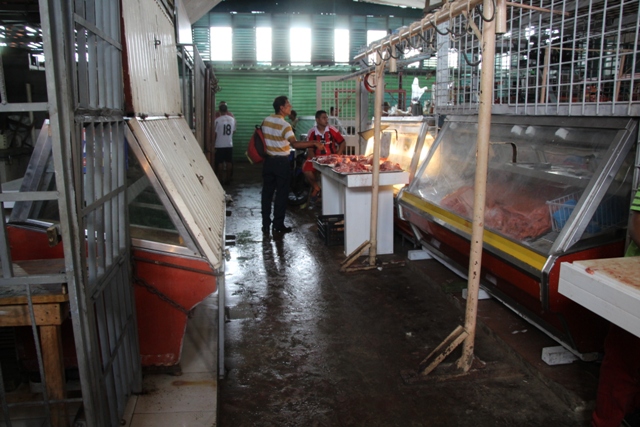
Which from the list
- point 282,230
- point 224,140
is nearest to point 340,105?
point 224,140

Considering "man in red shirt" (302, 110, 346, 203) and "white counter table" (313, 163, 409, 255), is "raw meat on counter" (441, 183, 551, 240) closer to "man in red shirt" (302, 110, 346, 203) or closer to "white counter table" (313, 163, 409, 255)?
"white counter table" (313, 163, 409, 255)

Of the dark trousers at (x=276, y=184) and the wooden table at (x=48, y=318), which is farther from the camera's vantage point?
the dark trousers at (x=276, y=184)

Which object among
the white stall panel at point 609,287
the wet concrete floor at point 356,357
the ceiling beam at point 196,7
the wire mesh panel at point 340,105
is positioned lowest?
the wet concrete floor at point 356,357

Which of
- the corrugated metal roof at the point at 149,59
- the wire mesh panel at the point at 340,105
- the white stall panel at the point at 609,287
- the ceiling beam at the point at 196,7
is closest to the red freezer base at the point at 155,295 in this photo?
the corrugated metal roof at the point at 149,59

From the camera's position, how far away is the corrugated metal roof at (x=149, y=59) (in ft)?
10.4

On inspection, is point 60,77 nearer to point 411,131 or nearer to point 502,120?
point 502,120

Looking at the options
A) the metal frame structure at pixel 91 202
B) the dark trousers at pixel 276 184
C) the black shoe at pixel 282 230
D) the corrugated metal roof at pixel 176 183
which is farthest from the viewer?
the black shoe at pixel 282 230

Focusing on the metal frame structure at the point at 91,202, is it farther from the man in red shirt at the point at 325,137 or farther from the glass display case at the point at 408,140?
the man in red shirt at the point at 325,137

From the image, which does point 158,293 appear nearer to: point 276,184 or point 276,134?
point 276,134

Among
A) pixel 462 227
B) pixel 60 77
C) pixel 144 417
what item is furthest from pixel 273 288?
pixel 60 77

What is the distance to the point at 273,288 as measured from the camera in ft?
18.8

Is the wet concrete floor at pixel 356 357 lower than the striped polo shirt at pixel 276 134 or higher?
lower

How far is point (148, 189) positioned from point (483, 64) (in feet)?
8.68

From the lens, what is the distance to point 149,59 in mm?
3961
